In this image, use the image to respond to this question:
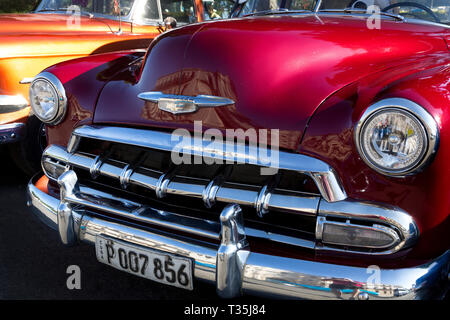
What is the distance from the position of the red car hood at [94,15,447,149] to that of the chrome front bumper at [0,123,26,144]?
1360mm

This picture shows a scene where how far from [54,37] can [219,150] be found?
7.70ft

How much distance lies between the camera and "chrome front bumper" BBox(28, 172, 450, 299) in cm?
150

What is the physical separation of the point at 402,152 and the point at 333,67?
513 millimetres

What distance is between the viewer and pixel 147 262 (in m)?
1.80

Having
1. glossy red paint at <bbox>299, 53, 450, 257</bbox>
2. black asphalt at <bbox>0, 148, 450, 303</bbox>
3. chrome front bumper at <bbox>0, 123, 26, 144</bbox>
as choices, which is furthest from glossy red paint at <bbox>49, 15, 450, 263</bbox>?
chrome front bumper at <bbox>0, 123, 26, 144</bbox>

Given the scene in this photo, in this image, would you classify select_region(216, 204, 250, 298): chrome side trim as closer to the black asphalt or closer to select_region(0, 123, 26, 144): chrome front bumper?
the black asphalt

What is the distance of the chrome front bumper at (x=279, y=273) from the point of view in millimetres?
1505

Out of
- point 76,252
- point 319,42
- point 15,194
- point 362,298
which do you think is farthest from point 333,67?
point 15,194

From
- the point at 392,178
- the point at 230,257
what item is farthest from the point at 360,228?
the point at 230,257

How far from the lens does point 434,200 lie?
154 cm

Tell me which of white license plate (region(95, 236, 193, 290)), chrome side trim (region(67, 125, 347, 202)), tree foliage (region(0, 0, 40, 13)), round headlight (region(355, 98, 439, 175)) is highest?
tree foliage (region(0, 0, 40, 13))

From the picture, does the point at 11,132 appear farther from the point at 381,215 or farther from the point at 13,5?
the point at 13,5
